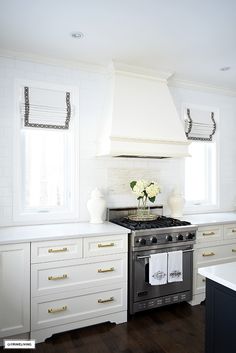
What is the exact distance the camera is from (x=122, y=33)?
2494 millimetres

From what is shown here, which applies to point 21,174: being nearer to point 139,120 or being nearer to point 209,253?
point 139,120

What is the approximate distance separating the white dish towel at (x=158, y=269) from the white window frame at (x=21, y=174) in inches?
40.5

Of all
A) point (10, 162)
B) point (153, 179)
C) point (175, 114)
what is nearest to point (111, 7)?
point (175, 114)

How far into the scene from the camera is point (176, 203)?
3607 mm

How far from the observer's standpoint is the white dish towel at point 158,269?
282cm

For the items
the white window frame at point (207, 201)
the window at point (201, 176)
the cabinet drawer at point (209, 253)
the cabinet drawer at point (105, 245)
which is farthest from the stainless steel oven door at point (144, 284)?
the window at point (201, 176)

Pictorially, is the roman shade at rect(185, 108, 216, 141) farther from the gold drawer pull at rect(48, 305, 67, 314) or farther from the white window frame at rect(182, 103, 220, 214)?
the gold drawer pull at rect(48, 305, 67, 314)

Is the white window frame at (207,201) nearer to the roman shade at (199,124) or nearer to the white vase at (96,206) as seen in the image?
the roman shade at (199,124)

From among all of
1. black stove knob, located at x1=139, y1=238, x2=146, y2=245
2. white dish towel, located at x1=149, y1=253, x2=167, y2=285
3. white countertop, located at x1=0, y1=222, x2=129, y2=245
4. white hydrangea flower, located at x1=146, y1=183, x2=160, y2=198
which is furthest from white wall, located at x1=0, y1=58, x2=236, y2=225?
white dish towel, located at x1=149, y1=253, x2=167, y2=285

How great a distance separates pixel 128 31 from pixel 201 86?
1850mm

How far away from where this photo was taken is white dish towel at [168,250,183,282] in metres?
2.92

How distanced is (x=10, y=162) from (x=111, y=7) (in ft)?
5.87

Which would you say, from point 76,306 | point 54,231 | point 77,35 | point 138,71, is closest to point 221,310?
point 76,306

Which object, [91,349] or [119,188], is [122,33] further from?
[91,349]
